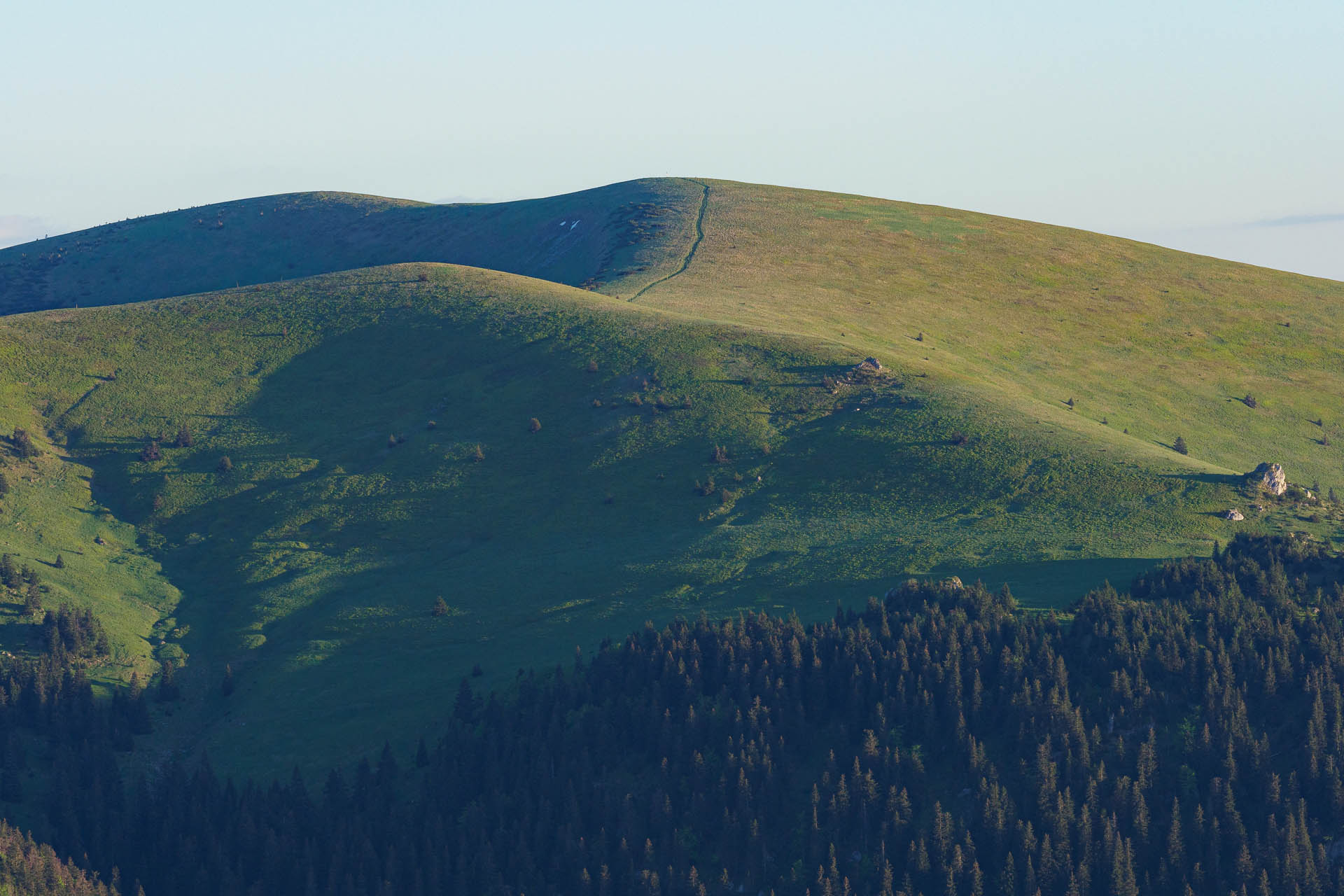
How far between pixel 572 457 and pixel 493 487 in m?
7.75

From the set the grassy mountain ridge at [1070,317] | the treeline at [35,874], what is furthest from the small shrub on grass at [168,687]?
the grassy mountain ridge at [1070,317]

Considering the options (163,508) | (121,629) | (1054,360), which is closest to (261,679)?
(121,629)

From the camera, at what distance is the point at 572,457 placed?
111250 millimetres

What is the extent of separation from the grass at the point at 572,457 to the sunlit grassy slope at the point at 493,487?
36cm

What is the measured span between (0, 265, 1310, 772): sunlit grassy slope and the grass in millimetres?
361

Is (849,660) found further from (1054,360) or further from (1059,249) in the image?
(1059,249)

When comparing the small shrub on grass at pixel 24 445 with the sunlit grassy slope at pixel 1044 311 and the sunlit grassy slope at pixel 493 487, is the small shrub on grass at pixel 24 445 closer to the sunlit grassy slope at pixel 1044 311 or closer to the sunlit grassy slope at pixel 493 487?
the sunlit grassy slope at pixel 493 487

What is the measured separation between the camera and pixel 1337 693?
64.8 m

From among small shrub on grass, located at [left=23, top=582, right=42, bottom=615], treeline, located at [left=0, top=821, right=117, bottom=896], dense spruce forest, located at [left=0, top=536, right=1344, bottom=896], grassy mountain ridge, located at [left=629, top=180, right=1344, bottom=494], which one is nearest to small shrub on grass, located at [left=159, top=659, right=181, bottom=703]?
dense spruce forest, located at [left=0, top=536, right=1344, bottom=896]

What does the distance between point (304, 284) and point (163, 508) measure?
5111 cm

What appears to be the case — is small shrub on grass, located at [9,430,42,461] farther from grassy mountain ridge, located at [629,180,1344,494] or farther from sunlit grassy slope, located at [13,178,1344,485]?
sunlit grassy slope, located at [13,178,1344,485]

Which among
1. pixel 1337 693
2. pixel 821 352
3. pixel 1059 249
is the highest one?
pixel 1059 249

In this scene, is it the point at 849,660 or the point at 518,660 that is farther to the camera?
the point at 518,660

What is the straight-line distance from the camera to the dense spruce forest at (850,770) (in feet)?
202
